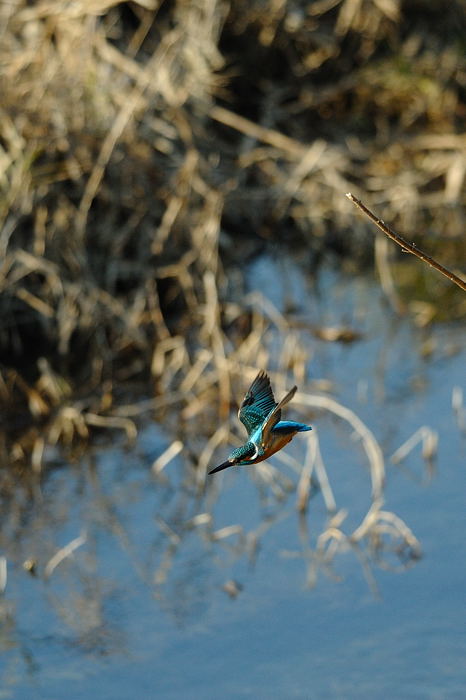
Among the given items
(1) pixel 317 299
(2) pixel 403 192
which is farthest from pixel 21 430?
(2) pixel 403 192

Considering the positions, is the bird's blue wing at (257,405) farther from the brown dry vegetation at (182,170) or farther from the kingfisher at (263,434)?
the brown dry vegetation at (182,170)

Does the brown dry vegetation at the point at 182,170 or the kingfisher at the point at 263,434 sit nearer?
the kingfisher at the point at 263,434

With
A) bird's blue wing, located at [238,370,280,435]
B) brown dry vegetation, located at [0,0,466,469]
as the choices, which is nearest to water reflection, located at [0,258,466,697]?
brown dry vegetation, located at [0,0,466,469]

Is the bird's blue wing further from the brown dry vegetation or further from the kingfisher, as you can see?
the brown dry vegetation

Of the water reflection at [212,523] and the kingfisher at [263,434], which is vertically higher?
the kingfisher at [263,434]

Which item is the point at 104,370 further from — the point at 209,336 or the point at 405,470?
the point at 405,470

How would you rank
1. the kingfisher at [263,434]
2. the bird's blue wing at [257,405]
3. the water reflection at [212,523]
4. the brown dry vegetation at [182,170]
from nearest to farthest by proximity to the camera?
the kingfisher at [263,434], the bird's blue wing at [257,405], the water reflection at [212,523], the brown dry vegetation at [182,170]

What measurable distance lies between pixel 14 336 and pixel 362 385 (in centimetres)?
172

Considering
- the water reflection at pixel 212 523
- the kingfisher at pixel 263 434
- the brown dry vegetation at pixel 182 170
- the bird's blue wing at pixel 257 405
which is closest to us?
the kingfisher at pixel 263 434

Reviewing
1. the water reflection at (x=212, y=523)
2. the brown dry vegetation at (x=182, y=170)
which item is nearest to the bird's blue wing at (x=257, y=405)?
the water reflection at (x=212, y=523)

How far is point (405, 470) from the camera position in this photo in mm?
5195

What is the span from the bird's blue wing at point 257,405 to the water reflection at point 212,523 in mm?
1814

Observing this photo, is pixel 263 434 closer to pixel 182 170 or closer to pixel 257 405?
pixel 257 405

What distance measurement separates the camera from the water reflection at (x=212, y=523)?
4.38 meters
